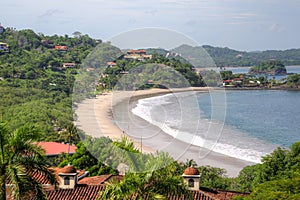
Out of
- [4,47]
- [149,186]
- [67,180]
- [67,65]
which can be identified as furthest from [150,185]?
[4,47]

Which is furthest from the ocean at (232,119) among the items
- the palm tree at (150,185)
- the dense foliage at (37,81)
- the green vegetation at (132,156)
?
the dense foliage at (37,81)

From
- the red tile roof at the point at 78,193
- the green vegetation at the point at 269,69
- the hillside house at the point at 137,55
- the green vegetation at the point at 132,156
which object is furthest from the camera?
the green vegetation at the point at 269,69

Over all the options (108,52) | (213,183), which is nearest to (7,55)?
(213,183)

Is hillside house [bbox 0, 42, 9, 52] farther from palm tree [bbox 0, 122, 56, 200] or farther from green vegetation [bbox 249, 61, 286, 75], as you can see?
palm tree [bbox 0, 122, 56, 200]

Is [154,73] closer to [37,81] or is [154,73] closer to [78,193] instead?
[78,193]

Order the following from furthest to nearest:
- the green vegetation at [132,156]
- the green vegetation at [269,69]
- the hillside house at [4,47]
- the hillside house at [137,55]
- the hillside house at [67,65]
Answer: the green vegetation at [269,69]
the hillside house at [4,47]
the hillside house at [67,65]
the hillside house at [137,55]
the green vegetation at [132,156]

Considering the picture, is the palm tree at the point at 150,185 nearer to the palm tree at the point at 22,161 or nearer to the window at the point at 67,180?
the palm tree at the point at 22,161

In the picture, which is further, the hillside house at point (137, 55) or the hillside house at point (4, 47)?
the hillside house at point (4, 47)

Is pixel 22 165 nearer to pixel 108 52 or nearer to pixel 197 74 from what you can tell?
pixel 108 52
